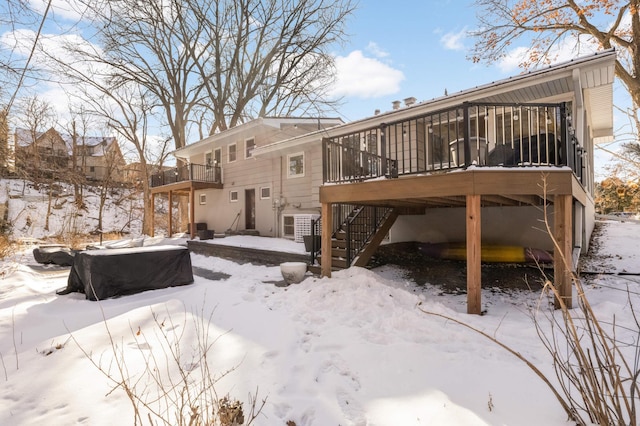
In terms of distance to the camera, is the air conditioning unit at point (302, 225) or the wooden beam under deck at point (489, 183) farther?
the air conditioning unit at point (302, 225)

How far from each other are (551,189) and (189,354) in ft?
16.5

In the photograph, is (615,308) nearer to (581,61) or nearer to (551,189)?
(551,189)

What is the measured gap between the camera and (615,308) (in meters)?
3.97

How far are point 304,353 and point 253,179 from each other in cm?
1121

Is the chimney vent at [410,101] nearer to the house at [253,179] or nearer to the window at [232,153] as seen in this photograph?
the house at [253,179]

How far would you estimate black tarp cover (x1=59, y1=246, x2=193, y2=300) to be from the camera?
546cm

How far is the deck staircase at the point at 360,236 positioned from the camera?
6688 mm

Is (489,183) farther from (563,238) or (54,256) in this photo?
(54,256)

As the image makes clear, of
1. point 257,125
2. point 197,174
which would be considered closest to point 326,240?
point 257,125

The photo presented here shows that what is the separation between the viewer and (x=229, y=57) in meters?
19.8

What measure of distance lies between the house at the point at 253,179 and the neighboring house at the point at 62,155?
10604 millimetres

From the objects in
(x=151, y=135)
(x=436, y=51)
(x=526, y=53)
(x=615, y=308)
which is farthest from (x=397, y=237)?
(x=151, y=135)

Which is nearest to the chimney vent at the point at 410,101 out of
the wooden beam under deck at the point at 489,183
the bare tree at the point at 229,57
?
the wooden beam under deck at the point at 489,183

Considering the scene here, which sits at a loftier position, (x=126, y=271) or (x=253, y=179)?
(x=253, y=179)
